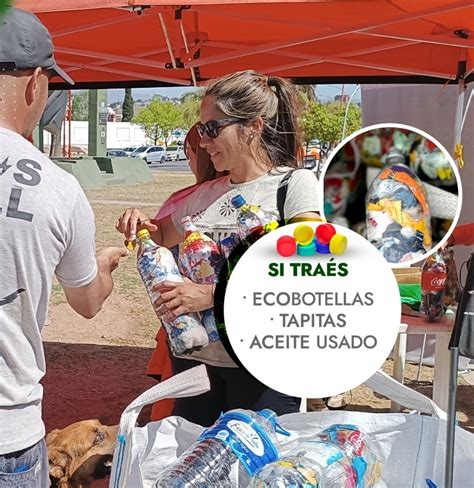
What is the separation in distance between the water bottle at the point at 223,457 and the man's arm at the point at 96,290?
0.37 metres

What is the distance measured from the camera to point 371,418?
5.42 feet

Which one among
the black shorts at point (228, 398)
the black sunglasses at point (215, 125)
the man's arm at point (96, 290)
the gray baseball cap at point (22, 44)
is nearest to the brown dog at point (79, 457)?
the black shorts at point (228, 398)

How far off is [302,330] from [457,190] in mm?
579

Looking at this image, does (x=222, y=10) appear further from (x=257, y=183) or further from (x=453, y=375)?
(x=453, y=375)

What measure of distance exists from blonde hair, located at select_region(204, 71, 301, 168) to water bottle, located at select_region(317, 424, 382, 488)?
0.80 m

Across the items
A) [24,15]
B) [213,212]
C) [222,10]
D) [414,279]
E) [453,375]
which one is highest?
[222,10]

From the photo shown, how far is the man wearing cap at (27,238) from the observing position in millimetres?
1355

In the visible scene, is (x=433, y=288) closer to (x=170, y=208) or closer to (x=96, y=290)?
(x=170, y=208)

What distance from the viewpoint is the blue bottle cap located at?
1962mm

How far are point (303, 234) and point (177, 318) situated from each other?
426mm

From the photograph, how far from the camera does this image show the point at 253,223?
68.2 inches

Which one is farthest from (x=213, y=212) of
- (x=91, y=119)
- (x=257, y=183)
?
(x=91, y=119)

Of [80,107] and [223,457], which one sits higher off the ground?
[80,107]

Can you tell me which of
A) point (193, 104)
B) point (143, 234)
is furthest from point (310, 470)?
point (193, 104)
